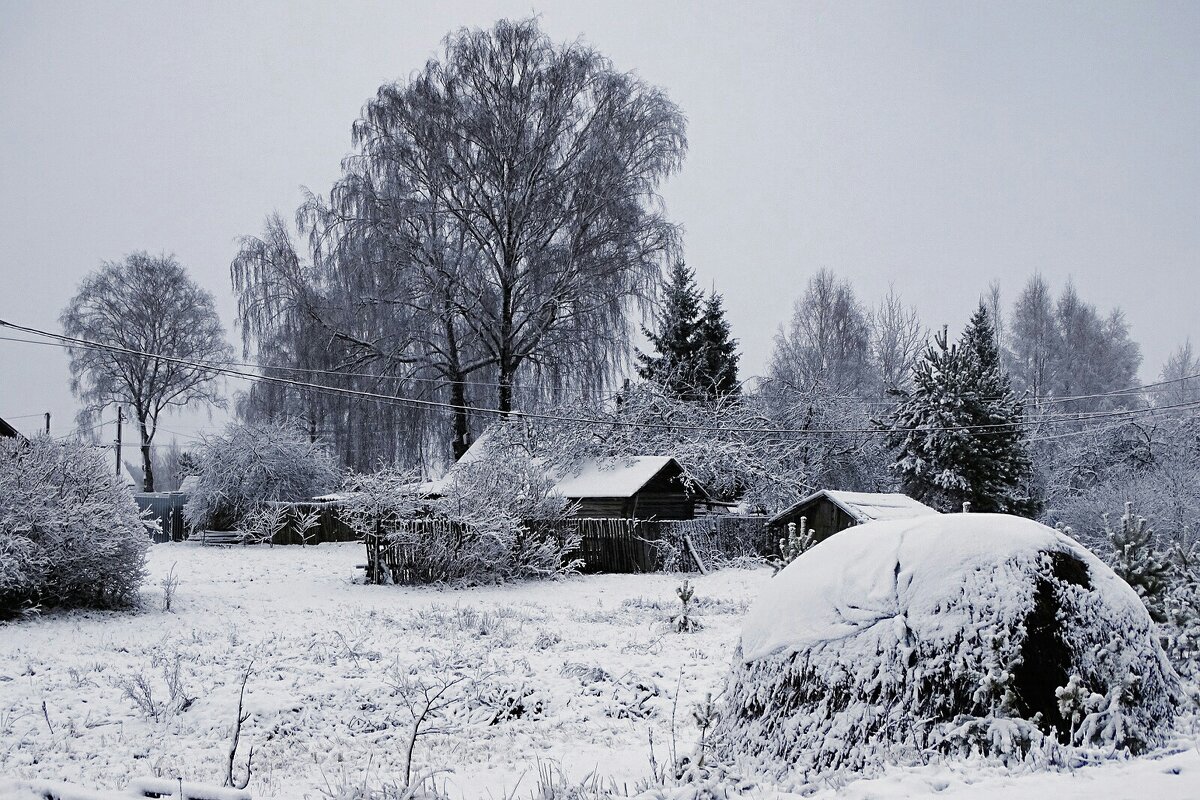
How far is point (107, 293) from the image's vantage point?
3962 cm

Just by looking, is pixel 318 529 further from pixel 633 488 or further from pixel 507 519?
pixel 507 519

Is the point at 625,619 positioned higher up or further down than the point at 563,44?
further down

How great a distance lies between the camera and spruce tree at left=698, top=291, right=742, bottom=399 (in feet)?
117

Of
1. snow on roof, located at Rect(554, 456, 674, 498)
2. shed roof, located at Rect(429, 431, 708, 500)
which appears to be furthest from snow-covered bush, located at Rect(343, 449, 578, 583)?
snow on roof, located at Rect(554, 456, 674, 498)

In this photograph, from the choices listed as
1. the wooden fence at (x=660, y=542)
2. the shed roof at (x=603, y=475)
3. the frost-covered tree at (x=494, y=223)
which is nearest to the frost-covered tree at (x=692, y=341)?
the frost-covered tree at (x=494, y=223)

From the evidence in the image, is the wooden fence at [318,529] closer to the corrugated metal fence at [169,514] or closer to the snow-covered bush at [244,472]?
the snow-covered bush at [244,472]

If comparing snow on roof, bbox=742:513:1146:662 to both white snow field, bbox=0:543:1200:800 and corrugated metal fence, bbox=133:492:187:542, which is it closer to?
white snow field, bbox=0:543:1200:800

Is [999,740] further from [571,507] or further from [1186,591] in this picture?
[571,507]

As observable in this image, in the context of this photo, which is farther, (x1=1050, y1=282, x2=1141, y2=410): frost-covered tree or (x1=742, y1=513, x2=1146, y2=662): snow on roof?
(x1=1050, y1=282, x2=1141, y2=410): frost-covered tree

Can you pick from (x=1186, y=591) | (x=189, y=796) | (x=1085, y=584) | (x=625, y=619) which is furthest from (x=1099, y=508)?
(x=189, y=796)

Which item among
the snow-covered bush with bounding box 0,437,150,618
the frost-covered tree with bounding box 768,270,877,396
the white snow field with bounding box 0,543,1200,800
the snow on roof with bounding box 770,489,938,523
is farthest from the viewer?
the frost-covered tree with bounding box 768,270,877,396

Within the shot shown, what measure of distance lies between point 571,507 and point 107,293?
28.4m

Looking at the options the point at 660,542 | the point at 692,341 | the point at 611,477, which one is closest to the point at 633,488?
the point at 611,477

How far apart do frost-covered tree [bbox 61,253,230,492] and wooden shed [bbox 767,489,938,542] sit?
2757 centimetres
